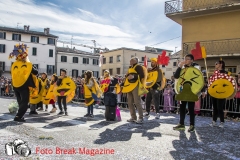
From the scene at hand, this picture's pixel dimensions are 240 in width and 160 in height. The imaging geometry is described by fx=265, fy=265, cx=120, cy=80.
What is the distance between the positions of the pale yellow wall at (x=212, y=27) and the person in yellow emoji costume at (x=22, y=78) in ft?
47.6

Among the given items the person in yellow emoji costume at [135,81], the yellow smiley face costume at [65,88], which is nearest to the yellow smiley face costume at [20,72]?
the yellow smiley face costume at [65,88]

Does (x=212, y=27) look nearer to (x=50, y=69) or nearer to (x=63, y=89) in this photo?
(x=63, y=89)

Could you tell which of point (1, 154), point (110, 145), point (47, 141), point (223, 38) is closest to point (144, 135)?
point (110, 145)

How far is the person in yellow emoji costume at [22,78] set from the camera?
7.34m

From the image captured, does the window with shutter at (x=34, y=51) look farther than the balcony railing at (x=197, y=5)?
Yes

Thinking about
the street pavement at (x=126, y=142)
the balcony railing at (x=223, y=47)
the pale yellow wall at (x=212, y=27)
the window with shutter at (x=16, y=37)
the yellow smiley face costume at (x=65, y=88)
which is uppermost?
the window with shutter at (x=16, y=37)

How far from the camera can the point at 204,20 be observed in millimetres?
19156

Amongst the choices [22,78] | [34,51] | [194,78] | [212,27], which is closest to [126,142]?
[194,78]

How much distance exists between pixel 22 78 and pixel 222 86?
5547mm

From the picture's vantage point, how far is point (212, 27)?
18750 millimetres

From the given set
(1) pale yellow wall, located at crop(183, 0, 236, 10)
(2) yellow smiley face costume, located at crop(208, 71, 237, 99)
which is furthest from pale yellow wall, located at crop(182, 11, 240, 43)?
(2) yellow smiley face costume, located at crop(208, 71, 237, 99)

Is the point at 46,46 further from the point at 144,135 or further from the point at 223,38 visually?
the point at 144,135

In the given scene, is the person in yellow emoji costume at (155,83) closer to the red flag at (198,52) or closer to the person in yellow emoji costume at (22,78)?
the red flag at (198,52)

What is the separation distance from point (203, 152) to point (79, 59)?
191ft
